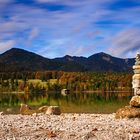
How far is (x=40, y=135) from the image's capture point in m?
22.1

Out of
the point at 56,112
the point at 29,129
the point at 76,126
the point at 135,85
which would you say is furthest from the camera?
the point at 56,112

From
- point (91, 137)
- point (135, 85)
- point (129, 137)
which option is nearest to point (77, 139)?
point (91, 137)

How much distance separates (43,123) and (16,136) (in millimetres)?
4628

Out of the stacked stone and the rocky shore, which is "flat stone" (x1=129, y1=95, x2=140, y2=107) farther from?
the rocky shore

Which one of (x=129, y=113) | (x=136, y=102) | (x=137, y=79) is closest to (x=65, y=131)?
(x=129, y=113)

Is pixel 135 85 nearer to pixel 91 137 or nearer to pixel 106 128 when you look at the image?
pixel 106 128

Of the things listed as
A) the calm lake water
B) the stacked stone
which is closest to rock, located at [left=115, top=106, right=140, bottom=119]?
the stacked stone

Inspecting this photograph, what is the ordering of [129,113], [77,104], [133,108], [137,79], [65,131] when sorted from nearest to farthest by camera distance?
1. [65,131]
2. [129,113]
3. [133,108]
4. [137,79]
5. [77,104]

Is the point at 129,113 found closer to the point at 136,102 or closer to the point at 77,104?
the point at 136,102

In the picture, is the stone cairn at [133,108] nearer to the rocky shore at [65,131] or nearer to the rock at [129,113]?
the rock at [129,113]

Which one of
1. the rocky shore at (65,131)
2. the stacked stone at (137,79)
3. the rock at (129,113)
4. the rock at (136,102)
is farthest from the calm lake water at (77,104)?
the rocky shore at (65,131)

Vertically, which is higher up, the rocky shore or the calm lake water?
the rocky shore

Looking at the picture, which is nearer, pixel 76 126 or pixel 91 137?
pixel 91 137

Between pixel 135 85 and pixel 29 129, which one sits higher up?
pixel 135 85
